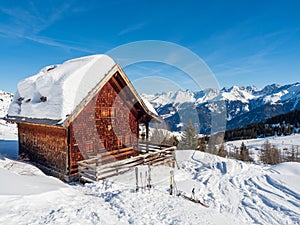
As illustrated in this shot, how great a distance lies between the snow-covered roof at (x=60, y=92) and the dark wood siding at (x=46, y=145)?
1008 mm

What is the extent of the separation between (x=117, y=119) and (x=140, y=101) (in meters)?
2.07

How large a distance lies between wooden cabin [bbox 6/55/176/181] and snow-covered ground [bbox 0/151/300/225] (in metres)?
1.89

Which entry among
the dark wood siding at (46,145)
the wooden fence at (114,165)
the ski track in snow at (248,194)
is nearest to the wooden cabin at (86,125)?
the dark wood siding at (46,145)

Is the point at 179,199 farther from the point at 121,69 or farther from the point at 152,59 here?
the point at 152,59

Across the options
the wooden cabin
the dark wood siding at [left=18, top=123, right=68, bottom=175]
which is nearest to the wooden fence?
the wooden cabin

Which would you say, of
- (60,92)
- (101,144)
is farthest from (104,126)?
(60,92)

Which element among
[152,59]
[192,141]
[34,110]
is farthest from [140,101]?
[192,141]

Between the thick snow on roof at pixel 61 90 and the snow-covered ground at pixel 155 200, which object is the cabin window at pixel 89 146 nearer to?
the thick snow on roof at pixel 61 90

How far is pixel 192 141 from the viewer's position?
51.6 m

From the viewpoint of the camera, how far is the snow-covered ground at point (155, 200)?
6758 millimetres

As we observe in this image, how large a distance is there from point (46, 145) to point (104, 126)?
150 inches

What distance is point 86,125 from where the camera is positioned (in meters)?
13.0

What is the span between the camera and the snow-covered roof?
12023 mm

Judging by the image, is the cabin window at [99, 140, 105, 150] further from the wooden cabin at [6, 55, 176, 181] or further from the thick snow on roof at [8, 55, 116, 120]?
Result: the thick snow on roof at [8, 55, 116, 120]
